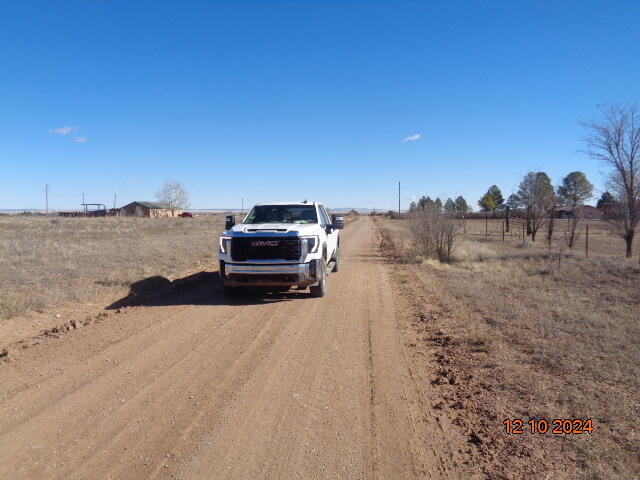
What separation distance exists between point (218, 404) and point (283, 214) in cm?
744

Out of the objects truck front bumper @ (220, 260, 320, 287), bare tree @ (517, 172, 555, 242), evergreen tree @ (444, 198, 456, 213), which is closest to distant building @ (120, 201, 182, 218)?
bare tree @ (517, 172, 555, 242)

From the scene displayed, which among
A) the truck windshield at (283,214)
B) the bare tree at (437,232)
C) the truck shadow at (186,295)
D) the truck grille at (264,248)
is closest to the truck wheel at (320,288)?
the truck shadow at (186,295)

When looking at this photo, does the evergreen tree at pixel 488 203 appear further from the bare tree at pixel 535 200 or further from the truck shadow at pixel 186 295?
the truck shadow at pixel 186 295

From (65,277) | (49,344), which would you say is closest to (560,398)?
(49,344)

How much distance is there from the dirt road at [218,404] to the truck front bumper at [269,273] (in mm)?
1532

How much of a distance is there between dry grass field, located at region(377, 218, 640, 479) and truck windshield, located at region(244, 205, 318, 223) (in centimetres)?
330

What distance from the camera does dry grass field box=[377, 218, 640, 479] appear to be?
11.7 feet

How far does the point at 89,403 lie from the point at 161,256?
12581 mm

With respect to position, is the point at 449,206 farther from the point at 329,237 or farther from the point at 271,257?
the point at 271,257

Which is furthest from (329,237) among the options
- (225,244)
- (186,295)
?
(186,295)

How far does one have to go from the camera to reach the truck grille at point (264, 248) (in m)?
9.16

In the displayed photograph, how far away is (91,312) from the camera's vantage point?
8.55 meters

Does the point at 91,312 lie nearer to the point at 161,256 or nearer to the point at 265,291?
the point at 265,291
